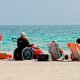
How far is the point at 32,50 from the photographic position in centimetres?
1274

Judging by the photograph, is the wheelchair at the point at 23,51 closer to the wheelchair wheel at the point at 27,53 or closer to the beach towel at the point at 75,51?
the wheelchair wheel at the point at 27,53

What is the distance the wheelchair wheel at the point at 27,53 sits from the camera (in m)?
12.7

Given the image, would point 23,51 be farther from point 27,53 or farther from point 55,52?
point 55,52

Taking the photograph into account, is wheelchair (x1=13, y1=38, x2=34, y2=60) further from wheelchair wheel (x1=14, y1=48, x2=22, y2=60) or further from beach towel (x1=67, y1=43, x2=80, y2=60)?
beach towel (x1=67, y1=43, x2=80, y2=60)

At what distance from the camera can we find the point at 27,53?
12781 mm
